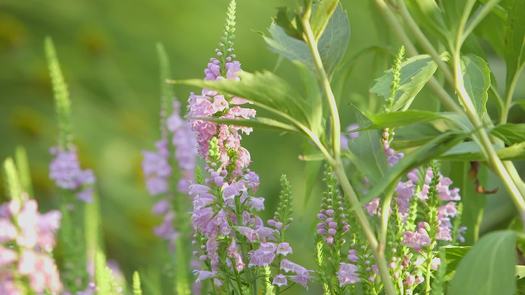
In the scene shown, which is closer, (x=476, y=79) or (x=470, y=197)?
(x=476, y=79)

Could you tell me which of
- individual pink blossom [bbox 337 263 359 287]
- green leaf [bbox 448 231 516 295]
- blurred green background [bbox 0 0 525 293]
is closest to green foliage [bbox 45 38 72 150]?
individual pink blossom [bbox 337 263 359 287]

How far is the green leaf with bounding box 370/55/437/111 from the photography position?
2.54 feet

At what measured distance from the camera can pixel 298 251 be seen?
8.24 feet

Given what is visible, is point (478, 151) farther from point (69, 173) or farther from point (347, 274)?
point (69, 173)

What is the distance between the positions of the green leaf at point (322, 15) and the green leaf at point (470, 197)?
1.39ft

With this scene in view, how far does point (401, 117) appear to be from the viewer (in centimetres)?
69

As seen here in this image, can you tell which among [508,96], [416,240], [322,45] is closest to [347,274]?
[416,240]

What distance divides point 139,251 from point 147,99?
689mm

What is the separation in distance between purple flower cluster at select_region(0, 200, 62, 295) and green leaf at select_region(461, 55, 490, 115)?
0.42 metres

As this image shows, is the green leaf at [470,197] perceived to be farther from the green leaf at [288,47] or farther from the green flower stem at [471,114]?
the green leaf at [288,47]

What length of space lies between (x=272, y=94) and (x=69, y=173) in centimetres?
64

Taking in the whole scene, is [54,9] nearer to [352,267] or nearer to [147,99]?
[147,99]

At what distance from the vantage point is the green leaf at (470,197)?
3.51 feet

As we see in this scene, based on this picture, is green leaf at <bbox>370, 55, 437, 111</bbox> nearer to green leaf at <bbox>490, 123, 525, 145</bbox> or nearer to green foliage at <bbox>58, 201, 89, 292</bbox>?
green leaf at <bbox>490, 123, 525, 145</bbox>
